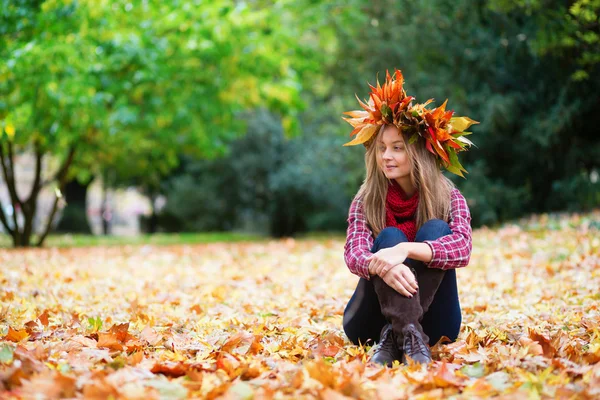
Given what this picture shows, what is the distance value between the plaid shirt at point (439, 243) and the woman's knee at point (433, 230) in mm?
39

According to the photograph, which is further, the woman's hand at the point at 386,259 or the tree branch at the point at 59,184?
the tree branch at the point at 59,184

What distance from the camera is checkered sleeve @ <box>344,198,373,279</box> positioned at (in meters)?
2.77

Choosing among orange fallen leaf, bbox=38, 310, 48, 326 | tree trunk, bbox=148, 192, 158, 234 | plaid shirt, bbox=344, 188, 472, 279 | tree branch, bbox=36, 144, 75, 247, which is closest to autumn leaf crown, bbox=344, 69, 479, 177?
plaid shirt, bbox=344, 188, 472, 279

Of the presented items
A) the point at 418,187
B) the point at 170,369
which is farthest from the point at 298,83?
the point at 170,369

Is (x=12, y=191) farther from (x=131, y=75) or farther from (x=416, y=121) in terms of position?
(x=416, y=121)

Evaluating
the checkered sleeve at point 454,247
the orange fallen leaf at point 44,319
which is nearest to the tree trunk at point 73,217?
A: the orange fallen leaf at point 44,319

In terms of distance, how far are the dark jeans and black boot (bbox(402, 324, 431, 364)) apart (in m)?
0.28

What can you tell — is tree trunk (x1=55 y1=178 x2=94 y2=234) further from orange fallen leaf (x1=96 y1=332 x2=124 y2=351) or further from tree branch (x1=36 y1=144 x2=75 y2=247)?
orange fallen leaf (x1=96 y1=332 x2=124 y2=351)

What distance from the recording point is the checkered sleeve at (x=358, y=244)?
277 cm

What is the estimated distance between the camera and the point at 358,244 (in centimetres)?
293

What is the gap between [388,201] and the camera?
10.1 feet

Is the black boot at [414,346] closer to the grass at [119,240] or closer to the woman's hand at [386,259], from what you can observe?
the woman's hand at [386,259]

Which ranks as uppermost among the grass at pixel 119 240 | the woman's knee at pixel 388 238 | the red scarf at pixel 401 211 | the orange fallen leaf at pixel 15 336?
the red scarf at pixel 401 211

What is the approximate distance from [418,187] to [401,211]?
16cm
